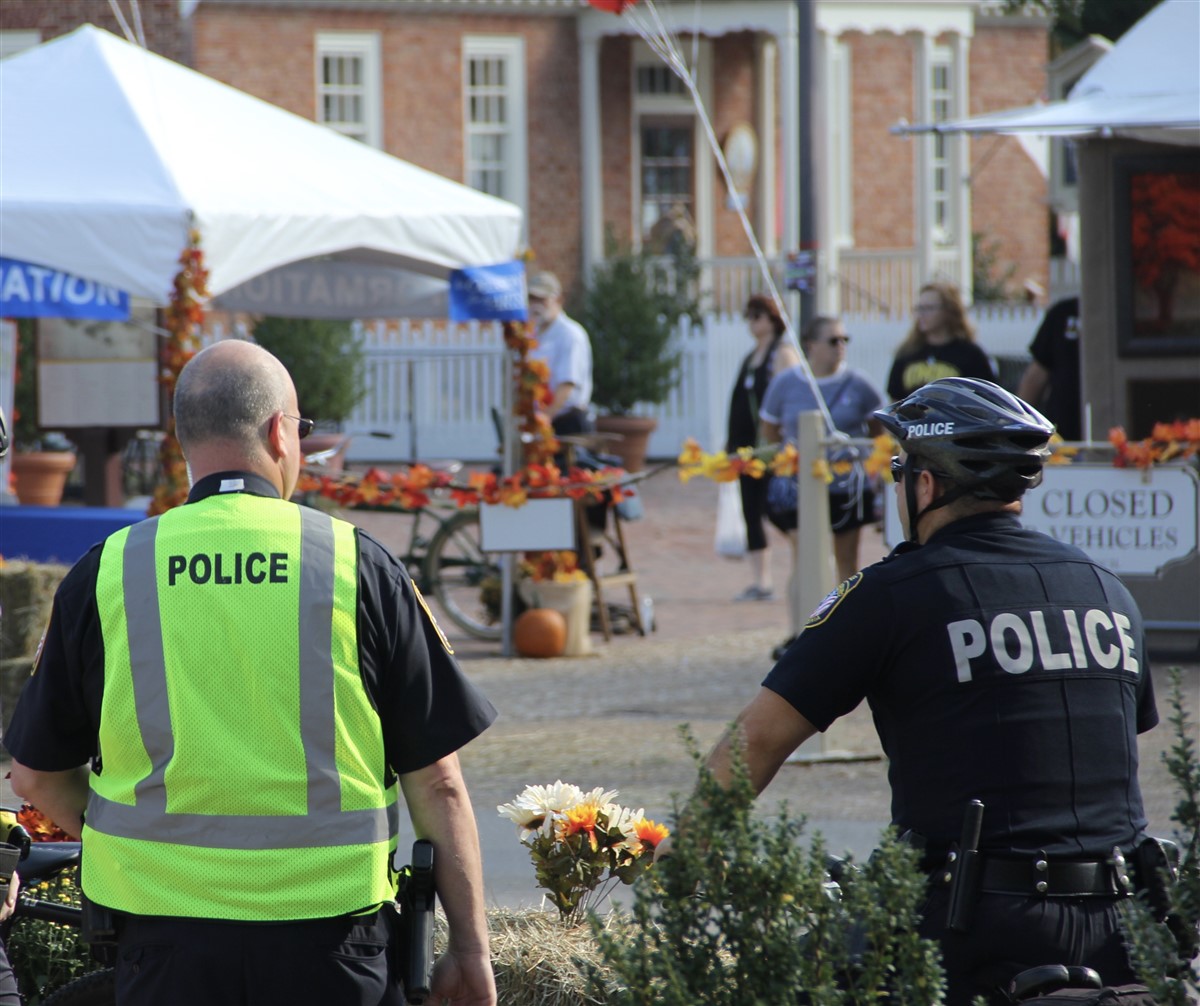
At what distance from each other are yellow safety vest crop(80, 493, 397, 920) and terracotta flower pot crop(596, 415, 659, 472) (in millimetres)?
15879

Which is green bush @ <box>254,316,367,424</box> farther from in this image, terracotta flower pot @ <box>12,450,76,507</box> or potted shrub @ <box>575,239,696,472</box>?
terracotta flower pot @ <box>12,450,76,507</box>

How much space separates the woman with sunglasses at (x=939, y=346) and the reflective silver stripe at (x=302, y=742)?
755 centimetres

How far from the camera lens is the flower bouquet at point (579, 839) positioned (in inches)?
160

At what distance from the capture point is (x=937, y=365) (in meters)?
10.0

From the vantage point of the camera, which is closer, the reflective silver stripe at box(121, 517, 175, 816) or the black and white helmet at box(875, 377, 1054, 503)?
the reflective silver stripe at box(121, 517, 175, 816)

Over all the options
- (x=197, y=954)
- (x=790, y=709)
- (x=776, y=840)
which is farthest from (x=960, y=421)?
(x=197, y=954)

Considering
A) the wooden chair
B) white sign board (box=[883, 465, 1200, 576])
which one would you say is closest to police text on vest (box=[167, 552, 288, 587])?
white sign board (box=[883, 465, 1200, 576])

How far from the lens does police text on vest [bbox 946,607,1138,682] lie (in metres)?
2.95

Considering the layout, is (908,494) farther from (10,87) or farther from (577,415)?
(577,415)

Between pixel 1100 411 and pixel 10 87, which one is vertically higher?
pixel 10 87

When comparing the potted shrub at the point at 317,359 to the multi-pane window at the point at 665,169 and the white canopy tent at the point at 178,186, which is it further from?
the white canopy tent at the point at 178,186

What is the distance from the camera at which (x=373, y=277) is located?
11625 millimetres

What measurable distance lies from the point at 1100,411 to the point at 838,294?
50.4ft

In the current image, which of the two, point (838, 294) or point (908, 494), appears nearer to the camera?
point (908, 494)
